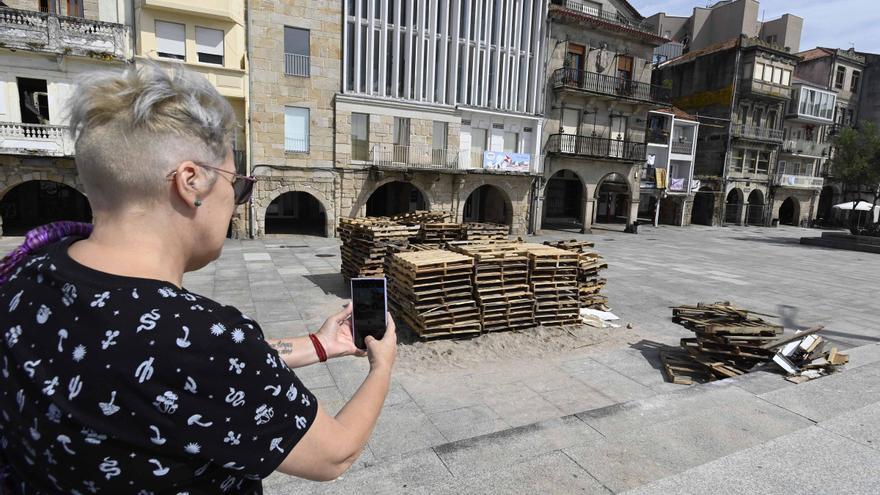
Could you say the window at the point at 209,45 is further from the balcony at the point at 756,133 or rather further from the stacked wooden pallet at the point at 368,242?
the balcony at the point at 756,133

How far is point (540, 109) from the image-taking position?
27922 mm

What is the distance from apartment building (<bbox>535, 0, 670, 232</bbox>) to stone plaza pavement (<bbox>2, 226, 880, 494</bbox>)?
19.5 m

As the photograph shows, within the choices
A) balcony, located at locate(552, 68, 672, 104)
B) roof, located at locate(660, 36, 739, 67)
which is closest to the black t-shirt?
balcony, located at locate(552, 68, 672, 104)

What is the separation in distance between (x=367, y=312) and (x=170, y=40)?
22.4 meters

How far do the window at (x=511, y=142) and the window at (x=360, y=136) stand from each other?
8.37 metres

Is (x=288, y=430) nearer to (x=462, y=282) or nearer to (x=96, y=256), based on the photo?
(x=96, y=256)

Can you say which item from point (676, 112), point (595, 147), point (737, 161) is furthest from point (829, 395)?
point (737, 161)

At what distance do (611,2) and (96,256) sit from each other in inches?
1405

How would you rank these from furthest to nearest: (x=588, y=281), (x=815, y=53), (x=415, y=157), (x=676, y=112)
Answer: (x=815, y=53) < (x=676, y=112) < (x=415, y=157) < (x=588, y=281)

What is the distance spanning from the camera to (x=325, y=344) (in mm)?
2400

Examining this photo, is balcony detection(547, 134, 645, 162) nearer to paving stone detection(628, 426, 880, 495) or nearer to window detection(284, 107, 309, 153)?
window detection(284, 107, 309, 153)

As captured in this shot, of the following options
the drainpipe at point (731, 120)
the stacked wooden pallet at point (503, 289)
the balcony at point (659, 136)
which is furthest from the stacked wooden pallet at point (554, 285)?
the drainpipe at point (731, 120)

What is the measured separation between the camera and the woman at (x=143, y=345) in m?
1.15

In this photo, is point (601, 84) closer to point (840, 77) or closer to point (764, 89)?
point (764, 89)
